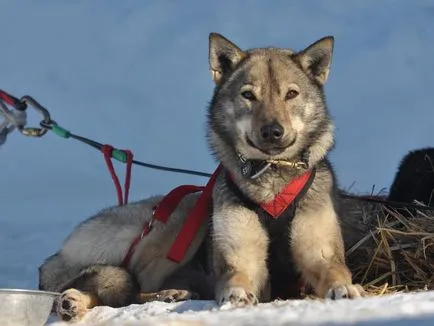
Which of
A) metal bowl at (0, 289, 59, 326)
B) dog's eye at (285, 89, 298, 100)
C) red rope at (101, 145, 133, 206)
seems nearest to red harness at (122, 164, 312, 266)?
red rope at (101, 145, 133, 206)

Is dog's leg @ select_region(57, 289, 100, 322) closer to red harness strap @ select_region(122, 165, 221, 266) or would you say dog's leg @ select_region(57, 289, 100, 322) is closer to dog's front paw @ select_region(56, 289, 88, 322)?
dog's front paw @ select_region(56, 289, 88, 322)

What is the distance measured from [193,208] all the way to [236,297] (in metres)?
1.16

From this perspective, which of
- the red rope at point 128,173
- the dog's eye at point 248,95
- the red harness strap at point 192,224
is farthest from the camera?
the red rope at point 128,173

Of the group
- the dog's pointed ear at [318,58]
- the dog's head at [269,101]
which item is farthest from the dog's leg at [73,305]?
the dog's pointed ear at [318,58]

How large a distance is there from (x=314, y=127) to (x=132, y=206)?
126 cm

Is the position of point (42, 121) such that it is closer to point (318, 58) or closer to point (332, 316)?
point (318, 58)

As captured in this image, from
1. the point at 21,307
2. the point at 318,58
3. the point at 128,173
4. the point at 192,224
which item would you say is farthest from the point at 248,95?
the point at 21,307

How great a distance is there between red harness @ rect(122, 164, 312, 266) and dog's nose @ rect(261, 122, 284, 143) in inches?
11.3

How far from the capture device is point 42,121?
4.17 metres

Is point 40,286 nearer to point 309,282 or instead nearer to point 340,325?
point 309,282

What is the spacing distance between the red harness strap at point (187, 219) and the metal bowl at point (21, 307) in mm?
1073

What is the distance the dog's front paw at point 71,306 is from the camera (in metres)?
3.34

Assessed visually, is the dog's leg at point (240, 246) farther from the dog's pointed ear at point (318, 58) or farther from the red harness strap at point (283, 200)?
the dog's pointed ear at point (318, 58)

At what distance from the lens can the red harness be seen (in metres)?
3.54
